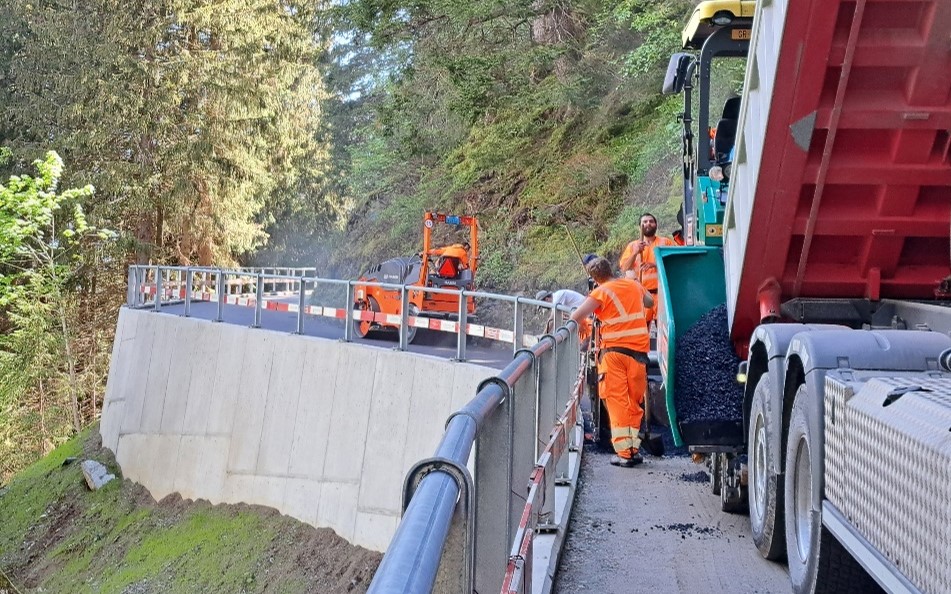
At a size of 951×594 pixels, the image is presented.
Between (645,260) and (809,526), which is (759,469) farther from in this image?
(645,260)

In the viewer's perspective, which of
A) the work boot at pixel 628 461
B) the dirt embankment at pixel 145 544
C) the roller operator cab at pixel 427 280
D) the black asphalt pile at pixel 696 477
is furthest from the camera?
the roller operator cab at pixel 427 280

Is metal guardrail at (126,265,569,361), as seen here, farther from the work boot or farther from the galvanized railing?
the galvanized railing

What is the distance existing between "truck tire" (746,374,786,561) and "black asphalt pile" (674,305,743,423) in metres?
0.97

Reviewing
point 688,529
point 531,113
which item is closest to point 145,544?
point 531,113

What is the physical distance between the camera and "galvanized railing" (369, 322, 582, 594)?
5.87 feet

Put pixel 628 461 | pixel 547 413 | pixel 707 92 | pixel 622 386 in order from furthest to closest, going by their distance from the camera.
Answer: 1. pixel 628 461
2. pixel 622 386
3. pixel 707 92
4. pixel 547 413

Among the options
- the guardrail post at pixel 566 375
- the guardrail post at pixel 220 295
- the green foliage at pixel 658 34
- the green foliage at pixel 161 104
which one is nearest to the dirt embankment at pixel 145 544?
the guardrail post at pixel 220 295

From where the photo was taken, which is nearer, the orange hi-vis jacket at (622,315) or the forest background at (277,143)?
the orange hi-vis jacket at (622,315)

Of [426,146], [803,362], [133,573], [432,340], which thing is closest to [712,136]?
[803,362]

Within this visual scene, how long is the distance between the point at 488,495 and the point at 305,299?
55.1ft

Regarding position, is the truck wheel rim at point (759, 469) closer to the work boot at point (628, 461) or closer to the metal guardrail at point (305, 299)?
the work boot at point (628, 461)

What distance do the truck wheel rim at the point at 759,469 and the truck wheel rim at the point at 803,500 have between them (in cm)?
74

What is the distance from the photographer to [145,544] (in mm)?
18844

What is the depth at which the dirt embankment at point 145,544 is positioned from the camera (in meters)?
14.5
